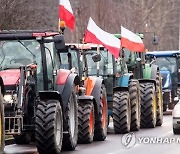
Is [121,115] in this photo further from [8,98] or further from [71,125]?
[8,98]

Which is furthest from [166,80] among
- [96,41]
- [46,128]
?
[46,128]

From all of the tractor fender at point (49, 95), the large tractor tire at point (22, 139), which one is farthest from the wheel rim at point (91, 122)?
the tractor fender at point (49, 95)

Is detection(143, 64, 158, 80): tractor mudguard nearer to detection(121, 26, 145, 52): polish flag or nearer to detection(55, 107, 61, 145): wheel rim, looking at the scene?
detection(121, 26, 145, 52): polish flag

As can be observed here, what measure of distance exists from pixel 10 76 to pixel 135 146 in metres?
4.02

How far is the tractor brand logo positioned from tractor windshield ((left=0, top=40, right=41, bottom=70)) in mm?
3413

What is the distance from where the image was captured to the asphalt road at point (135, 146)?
18.5m

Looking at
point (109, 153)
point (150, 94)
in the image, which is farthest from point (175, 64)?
point (109, 153)

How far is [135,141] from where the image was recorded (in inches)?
822

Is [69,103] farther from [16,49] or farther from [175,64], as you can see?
[175,64]

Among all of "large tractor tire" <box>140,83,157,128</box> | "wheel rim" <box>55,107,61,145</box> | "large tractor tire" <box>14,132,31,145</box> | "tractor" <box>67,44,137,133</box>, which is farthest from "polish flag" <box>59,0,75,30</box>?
"large tractor tire" <box>140,83,157,128</box>

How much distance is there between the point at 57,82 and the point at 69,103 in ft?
1.73

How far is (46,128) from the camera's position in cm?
1673

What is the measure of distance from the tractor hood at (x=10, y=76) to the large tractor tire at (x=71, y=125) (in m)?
1.47

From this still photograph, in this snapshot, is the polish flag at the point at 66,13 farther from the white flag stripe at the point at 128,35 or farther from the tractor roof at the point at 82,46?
the white flag stripe at the point at 128,35
